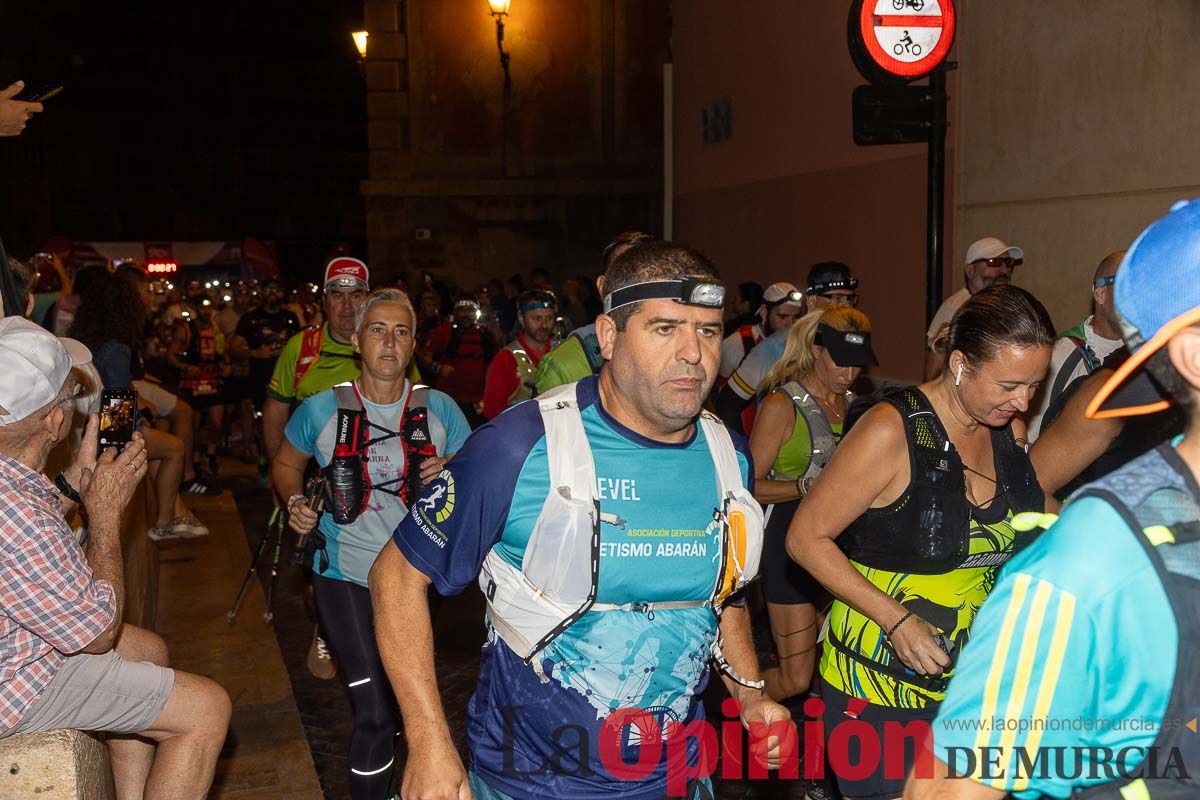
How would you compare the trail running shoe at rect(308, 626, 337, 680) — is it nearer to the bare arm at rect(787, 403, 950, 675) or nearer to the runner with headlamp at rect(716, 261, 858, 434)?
the runner with headlamp at rect(716, 261, 858, 434)

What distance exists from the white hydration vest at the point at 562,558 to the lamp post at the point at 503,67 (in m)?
18.2

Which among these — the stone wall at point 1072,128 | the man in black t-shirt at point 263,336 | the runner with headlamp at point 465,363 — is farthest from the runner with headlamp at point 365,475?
the man in black t-shirt at point 263,336

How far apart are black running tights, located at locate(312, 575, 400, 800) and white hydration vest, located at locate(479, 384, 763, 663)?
174 cm

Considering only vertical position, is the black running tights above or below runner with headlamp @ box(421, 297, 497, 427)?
below

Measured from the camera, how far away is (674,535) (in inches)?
104

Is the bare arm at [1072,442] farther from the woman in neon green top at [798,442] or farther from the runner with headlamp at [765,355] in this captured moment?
the runner with headlamp at [765,355]

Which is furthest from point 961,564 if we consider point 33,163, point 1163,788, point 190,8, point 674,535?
point 190,8

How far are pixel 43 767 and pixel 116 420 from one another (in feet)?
4.17

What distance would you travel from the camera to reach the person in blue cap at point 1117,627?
4.83 feet

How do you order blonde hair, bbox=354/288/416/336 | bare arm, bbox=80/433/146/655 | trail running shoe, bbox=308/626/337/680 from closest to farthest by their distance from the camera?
bare arm, bbox=80/433/146/655 → blonde hair, bbox=354/288/416/336 → trail running shoe, bbox=308/626/337/680

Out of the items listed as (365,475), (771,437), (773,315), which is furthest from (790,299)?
(365,475)

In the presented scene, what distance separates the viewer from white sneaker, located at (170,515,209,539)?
29.5 ft

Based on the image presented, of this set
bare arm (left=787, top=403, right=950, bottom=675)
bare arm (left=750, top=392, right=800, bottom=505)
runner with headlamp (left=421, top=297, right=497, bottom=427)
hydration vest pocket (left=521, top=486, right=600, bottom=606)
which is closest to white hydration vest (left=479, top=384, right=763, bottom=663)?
hydration vest pocket (left=521, top=486, right=600, bottom=606)

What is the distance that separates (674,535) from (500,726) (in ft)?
2.13
